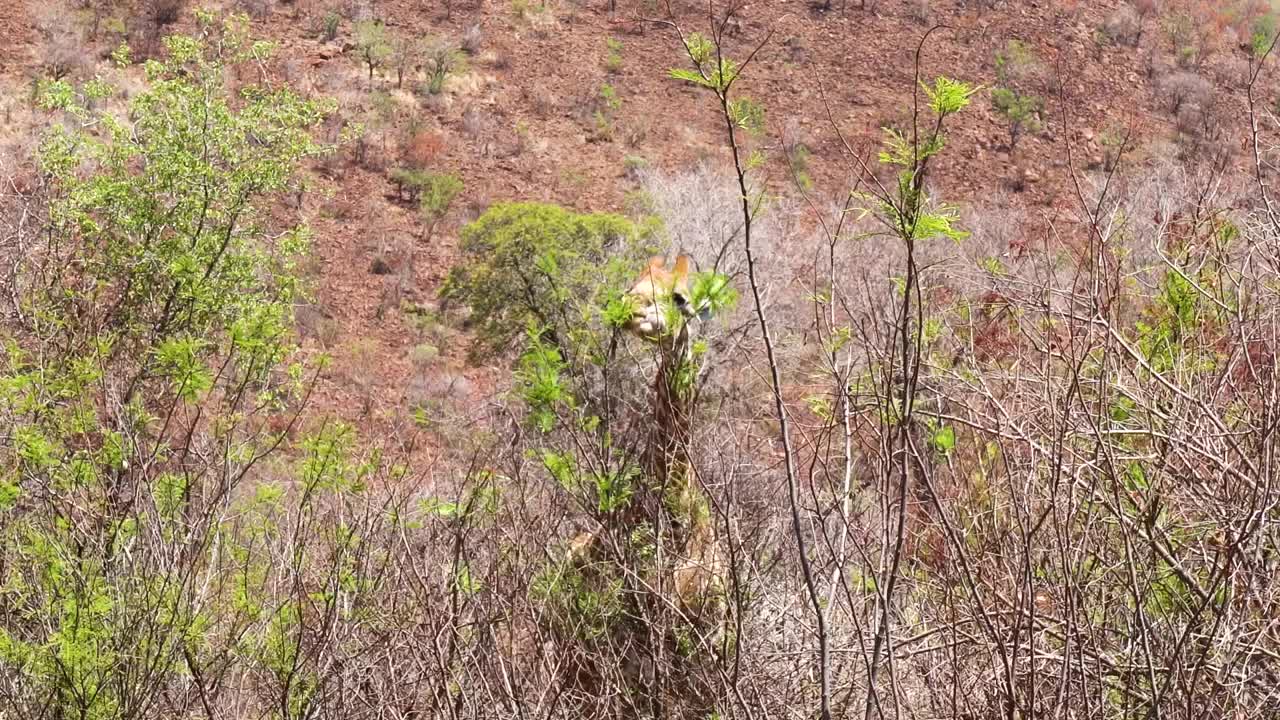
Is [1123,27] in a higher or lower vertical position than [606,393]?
higher

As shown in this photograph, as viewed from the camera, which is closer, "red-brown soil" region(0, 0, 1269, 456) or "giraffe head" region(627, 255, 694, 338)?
"giraffe head" region(627, 255, 694, 338)

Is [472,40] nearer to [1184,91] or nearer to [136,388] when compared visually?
[1184,91]

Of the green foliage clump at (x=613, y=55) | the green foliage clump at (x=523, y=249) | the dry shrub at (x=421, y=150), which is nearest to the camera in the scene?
the green foliage clump at (x=523, y=249)

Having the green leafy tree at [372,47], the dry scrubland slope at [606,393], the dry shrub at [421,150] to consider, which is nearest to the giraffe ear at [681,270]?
the dry scrubland slope at [606,393]

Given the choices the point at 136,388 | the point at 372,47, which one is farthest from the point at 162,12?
the point at 136,388

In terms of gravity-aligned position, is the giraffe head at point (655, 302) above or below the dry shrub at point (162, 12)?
above

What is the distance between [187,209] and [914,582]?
7672mm

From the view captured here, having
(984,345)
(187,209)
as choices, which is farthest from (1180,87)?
(187,209)

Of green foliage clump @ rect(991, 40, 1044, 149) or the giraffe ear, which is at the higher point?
the giraffe ear

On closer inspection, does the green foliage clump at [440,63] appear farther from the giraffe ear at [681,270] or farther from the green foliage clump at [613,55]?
the giraffe ear at [681,270]

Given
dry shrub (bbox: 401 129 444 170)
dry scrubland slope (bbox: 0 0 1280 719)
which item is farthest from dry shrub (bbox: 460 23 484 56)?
dry shrub (bbox: 401 129 444 170)

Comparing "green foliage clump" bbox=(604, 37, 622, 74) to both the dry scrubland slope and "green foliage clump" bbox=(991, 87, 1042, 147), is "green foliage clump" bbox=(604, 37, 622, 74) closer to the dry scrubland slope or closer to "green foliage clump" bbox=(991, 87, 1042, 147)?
the dry scrubland slope

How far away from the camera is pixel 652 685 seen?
297 cm

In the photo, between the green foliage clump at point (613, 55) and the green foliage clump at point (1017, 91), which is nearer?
the green foliage clump at point (1017, 91)
